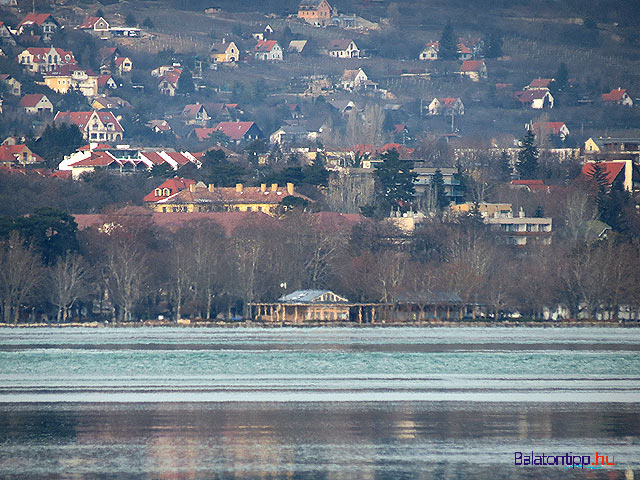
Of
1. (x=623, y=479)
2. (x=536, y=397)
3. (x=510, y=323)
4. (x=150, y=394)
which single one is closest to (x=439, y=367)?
(x=536, y=397)

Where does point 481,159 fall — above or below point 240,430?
above

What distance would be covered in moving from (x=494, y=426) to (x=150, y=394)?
10.2 metres

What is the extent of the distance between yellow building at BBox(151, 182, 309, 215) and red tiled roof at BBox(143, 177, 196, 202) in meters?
1.68

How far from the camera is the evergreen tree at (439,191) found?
110 meters

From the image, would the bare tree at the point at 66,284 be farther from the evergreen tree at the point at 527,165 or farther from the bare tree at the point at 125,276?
the evergreen tree at the point at 527,165

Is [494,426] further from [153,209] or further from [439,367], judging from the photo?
[153,209]

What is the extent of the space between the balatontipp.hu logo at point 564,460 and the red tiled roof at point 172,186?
257ft

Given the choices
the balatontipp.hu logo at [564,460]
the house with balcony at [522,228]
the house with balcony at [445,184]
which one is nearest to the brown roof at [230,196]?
the house with balcony at [522,228]

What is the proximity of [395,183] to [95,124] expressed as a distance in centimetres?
8895

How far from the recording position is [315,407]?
121 ft

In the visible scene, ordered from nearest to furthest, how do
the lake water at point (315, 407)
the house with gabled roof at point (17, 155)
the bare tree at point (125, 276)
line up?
the lake water at point (315, 407) → the bare tree at point (125, 276) → the house with gabled roof at point (17, 155)

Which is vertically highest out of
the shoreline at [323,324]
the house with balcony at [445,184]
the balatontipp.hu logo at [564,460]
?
the house with balcony at [445,184]

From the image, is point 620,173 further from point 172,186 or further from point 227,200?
point 227,200

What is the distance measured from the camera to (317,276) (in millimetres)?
76875
